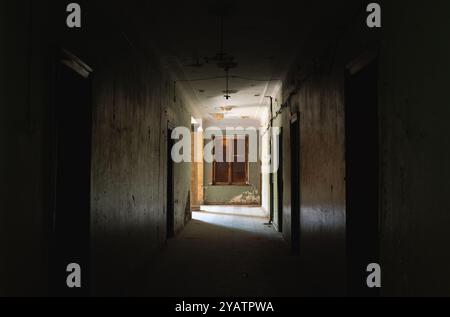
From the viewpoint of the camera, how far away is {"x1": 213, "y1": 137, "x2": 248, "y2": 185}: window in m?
13.5

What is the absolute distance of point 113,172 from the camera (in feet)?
12.2

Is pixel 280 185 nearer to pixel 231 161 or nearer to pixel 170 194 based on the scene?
pixel 170 194

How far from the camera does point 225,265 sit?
206 inches

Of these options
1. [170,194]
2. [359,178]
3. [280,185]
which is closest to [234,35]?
[359,178]

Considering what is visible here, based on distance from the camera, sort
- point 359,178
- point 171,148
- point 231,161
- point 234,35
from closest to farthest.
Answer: point 359,178 < point 234,35 < point 171,148 < point 231,161

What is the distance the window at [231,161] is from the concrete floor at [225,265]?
16.6ft

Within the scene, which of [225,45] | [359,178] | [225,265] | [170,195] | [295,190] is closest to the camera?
[359,178]

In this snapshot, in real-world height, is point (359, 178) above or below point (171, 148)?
below

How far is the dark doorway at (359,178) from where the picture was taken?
3.16 metres

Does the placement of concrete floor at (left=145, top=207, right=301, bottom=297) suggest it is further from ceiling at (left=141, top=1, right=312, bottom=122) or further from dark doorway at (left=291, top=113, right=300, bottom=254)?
ceiling at (left=141, top=1, right=312, bottom=122)

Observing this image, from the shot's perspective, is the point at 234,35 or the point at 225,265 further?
the point at 225,265

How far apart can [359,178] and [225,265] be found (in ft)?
8.55

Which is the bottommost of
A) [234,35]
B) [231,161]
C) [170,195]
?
[170,195]

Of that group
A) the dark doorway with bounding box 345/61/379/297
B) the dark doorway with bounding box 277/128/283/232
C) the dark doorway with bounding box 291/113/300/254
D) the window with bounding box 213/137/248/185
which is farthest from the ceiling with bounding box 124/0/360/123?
the window with bounding box 213/137/248/185
